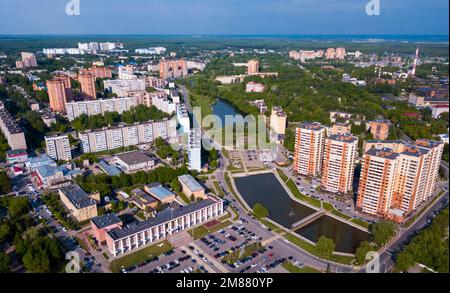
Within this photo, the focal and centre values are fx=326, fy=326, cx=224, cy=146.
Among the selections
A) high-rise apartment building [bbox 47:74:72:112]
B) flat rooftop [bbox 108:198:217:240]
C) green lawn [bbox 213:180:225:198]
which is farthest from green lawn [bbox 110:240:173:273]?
high-rise apartment building [bbox 47:74:72:112]

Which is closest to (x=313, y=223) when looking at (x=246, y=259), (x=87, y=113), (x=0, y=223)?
(x=246, y=259)

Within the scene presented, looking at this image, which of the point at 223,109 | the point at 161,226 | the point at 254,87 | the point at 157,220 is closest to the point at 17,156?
the point at 157,220

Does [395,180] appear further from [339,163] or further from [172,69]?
[172,69]

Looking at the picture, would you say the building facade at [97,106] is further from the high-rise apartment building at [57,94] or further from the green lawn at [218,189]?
the green lawn at [218,189]

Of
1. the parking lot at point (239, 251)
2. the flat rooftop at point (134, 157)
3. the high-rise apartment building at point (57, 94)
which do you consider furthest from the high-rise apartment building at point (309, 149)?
the high-rise apartment building at point (57, 94)

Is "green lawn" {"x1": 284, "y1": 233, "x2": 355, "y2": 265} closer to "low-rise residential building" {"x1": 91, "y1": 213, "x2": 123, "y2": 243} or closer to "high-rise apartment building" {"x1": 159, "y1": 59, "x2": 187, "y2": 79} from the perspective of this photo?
"low-rise residential building" {"x1": 91, "y1": 213, "x2": 123, "y2": 243}
